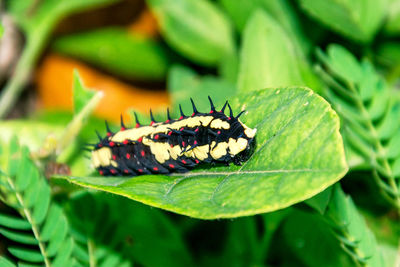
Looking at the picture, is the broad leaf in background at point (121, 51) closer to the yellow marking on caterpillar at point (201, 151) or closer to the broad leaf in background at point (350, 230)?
the yellow marking on caterpillar at point (201, 151)

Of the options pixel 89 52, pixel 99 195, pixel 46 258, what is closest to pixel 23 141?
pixel 99 195

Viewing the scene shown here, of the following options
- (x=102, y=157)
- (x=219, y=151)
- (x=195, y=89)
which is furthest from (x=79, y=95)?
(x=219, y=151)

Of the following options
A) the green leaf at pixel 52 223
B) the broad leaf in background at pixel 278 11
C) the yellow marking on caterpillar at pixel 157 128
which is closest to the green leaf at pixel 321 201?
the yellow marking on caterpillar at pixel 157 128

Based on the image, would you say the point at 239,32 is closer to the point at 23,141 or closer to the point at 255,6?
the point at 255,6

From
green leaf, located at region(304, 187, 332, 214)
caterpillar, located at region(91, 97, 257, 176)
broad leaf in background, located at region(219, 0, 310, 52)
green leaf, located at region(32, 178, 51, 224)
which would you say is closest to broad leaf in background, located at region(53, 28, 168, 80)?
broad leaf in background, located at region(219, 0, 310, 52)

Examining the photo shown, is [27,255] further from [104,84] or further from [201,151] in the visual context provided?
[104,84]
